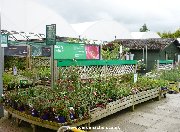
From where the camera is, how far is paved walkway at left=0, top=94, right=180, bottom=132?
694 centimetres

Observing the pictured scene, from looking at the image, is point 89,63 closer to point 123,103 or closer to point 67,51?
point 67,51

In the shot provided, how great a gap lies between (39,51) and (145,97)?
6120 mm

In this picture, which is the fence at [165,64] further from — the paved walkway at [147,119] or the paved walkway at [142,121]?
the paved walkway at [142,121]

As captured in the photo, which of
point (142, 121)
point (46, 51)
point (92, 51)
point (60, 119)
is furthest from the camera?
point (92, 51)

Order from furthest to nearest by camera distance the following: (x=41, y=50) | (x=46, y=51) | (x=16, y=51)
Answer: (x=16, y=51) → (x=41, y=50) → (x=46, y=51)

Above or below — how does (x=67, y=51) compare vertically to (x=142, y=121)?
above

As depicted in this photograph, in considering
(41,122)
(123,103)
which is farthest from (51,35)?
(123,103)

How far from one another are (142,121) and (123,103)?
84 centimetres

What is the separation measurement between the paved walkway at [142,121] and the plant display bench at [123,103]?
0.77 ft

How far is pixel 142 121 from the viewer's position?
7668 millimetres

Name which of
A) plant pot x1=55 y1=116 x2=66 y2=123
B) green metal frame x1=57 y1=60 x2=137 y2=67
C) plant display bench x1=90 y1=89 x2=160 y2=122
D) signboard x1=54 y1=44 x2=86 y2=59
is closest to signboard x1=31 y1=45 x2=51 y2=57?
signboard x1=54 y1=44 x2=86 y2=59

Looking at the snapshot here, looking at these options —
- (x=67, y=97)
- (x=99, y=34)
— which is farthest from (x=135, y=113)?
(x=99, y=34)

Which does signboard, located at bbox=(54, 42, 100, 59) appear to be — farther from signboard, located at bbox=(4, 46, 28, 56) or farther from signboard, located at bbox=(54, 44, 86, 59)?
signboard, located at bbox=(4, 46, 28, 56)

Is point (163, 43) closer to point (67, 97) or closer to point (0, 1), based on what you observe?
point (0, 1)
